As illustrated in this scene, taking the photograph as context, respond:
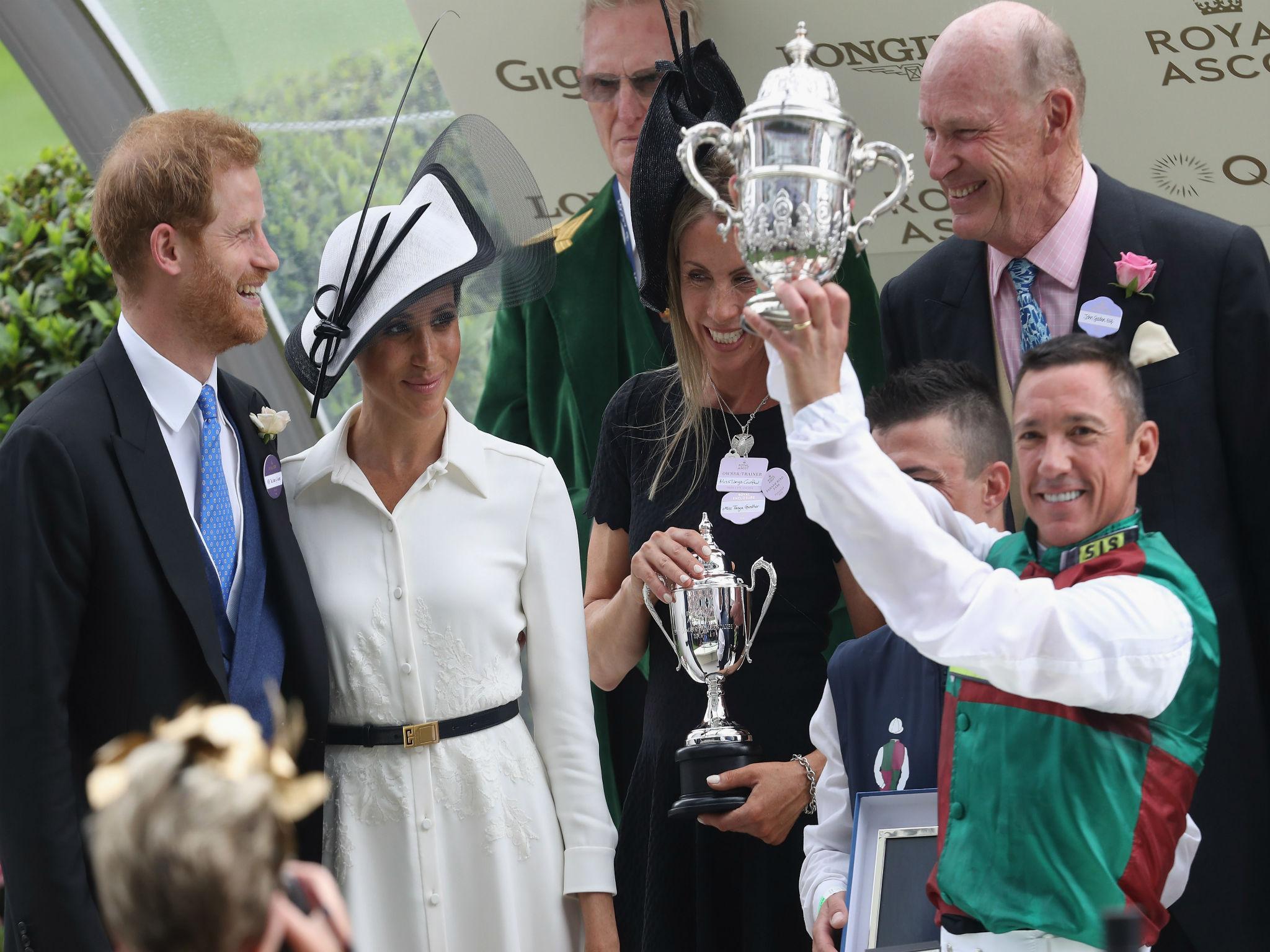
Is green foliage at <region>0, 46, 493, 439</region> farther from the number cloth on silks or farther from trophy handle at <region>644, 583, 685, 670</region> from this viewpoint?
the number cloth on silks

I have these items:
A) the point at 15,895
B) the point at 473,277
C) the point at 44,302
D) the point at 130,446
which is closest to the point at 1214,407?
the point at 473,277

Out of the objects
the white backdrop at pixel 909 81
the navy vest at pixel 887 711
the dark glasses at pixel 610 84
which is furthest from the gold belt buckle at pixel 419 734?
the white backdrop at pixel 909 81

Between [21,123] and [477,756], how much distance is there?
7.06 meters

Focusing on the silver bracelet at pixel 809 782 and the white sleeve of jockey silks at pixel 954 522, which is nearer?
the white sleeve of jockey silks at pixel 954 522

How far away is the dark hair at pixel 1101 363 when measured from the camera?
7.05ft

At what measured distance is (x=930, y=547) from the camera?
1.89 m

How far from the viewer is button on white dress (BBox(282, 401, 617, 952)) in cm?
267

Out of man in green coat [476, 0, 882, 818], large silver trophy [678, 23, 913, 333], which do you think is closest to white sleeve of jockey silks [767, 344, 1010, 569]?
large silver trophy [678, 23, 913, 333]

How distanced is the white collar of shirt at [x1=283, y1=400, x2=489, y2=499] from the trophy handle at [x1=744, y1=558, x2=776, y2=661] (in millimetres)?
535

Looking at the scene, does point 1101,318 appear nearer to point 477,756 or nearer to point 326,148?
point 477,756

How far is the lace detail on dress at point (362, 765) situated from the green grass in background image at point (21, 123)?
6.49 metres

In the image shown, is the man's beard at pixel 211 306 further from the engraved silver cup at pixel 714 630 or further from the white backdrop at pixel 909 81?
the white backdrop at pixel 909 81

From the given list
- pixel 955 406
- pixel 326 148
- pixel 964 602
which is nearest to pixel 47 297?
pixel 326 148

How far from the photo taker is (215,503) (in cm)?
265
